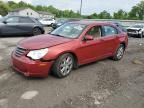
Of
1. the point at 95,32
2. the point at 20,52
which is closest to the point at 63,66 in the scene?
the point at 20,52

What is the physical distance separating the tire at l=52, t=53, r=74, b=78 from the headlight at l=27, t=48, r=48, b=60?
1.43ft

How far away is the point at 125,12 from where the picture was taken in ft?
283

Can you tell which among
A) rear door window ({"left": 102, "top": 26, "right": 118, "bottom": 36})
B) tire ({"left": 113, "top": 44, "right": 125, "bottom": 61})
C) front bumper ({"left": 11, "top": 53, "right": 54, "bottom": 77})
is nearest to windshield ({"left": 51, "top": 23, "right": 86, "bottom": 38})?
rear door window ({"left": 102, "top": 26, "right": 118, "bottom": 36})

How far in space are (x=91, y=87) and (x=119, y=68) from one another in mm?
2234

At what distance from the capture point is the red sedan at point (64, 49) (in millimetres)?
5691

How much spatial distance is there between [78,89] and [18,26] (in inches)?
387

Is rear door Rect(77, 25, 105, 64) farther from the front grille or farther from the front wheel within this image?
the front wheel

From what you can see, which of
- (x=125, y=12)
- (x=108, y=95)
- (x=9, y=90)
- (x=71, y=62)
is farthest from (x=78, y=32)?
(x=125, y=12)

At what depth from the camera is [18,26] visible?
14359 mm

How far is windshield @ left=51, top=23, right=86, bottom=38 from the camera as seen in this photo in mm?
6789

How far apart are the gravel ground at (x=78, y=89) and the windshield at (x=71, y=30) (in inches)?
44.6

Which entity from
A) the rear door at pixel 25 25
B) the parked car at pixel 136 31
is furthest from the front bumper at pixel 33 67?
the parked car at pixel 136 31

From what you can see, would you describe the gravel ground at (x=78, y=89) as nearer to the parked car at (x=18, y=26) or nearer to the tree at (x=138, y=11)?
the parked car at (x=18, y=26)

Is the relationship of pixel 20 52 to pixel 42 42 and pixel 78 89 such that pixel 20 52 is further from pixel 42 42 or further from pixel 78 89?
pixel 78 89
